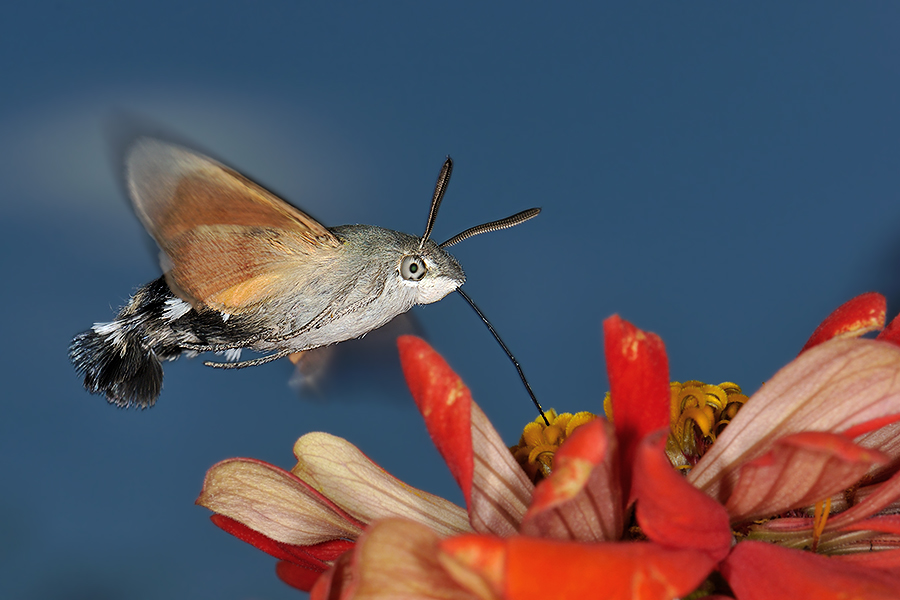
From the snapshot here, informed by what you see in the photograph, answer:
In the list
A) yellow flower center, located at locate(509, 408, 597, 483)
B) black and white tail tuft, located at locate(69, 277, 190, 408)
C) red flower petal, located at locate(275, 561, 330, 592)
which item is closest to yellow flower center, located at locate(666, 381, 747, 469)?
yellow flower center, located at locate(509, 408, 597, 483)

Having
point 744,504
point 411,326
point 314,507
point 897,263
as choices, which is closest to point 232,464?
point 314,507

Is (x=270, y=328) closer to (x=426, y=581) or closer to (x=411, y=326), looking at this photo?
(x=411, y=326)

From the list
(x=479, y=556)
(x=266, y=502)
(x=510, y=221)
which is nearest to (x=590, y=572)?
(x=479, y=556)

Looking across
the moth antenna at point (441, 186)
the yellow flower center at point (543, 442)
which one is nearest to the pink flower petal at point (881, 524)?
the yellow flower center at point (543, 442)

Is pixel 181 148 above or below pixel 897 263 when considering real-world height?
above

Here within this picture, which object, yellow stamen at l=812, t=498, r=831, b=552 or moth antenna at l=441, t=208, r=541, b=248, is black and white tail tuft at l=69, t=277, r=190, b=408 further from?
yellow stamen at l=812, t=498, r=831, b=552

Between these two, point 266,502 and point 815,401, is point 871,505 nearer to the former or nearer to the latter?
point 815,401

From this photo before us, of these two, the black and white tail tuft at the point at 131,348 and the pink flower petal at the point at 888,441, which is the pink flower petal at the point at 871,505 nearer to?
the pink flower petal at the point at 888,441
